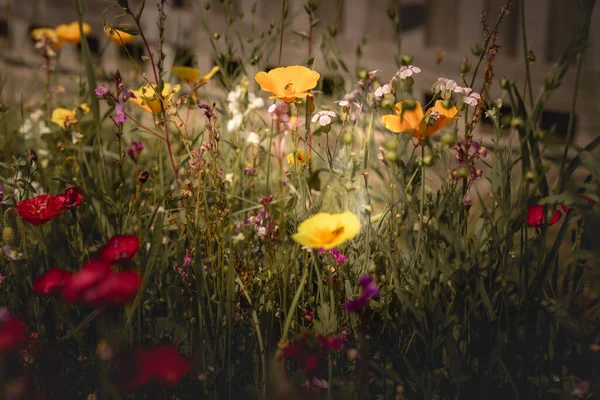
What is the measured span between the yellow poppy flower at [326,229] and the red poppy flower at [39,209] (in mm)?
493

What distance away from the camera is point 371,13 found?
379 centimetres

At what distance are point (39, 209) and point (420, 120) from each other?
724 mm

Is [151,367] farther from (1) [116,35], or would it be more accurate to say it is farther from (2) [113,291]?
(1) [116,35]

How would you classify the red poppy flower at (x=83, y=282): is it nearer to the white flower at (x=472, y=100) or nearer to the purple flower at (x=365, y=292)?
the purple flower at (x=365, y=292)

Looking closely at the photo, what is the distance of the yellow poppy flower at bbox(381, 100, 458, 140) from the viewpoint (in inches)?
42.3

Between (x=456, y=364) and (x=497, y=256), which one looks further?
(x=497, y=256)

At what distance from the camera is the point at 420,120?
1108 mm

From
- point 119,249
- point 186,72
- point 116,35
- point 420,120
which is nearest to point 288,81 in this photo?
point 420,120

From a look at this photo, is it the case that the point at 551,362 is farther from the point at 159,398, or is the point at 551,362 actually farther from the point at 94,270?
the point at 94,270

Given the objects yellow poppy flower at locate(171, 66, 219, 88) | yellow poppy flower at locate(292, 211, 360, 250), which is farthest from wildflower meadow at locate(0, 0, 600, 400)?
yellow poppy flower at locate(171, 66, 219, 88)

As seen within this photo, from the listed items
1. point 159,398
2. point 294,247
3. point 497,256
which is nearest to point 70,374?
point 159,398

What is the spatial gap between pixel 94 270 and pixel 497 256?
0.77 meters

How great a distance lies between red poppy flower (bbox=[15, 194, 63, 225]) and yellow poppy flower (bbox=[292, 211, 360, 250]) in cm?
49

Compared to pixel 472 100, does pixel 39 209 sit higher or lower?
lower
